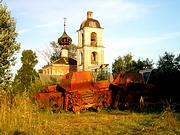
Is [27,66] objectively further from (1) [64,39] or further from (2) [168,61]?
(1) [64,39]

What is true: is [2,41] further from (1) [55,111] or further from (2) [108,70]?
(2) [108,70]

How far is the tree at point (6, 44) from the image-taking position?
53.7ft

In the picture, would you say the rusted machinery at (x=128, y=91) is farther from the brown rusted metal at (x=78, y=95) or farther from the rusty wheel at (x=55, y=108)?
the rusty wheel at (x=55, y=108)

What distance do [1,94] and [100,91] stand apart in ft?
30.8

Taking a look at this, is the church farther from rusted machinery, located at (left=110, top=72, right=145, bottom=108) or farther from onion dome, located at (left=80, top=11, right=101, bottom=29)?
rusted machinery, located at (left=110, top=72, right=145, bottom=108)

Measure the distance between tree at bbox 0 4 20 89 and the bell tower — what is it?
38545mm

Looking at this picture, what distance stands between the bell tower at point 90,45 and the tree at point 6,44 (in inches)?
1518

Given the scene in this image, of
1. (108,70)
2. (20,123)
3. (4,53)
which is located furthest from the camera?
(108,70)

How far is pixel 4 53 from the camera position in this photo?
16.3 metres

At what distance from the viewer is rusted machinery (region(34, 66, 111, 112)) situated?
18938mm

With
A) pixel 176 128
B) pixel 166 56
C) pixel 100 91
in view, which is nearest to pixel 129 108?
pixel 100 91

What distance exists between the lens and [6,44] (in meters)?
16.6

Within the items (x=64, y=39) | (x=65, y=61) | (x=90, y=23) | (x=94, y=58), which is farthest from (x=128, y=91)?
(x=64, y=39)

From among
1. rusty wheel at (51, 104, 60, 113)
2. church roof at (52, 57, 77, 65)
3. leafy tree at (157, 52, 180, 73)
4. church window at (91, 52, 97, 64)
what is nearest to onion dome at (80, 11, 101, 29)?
church window at (91, 52, 97, 64)
